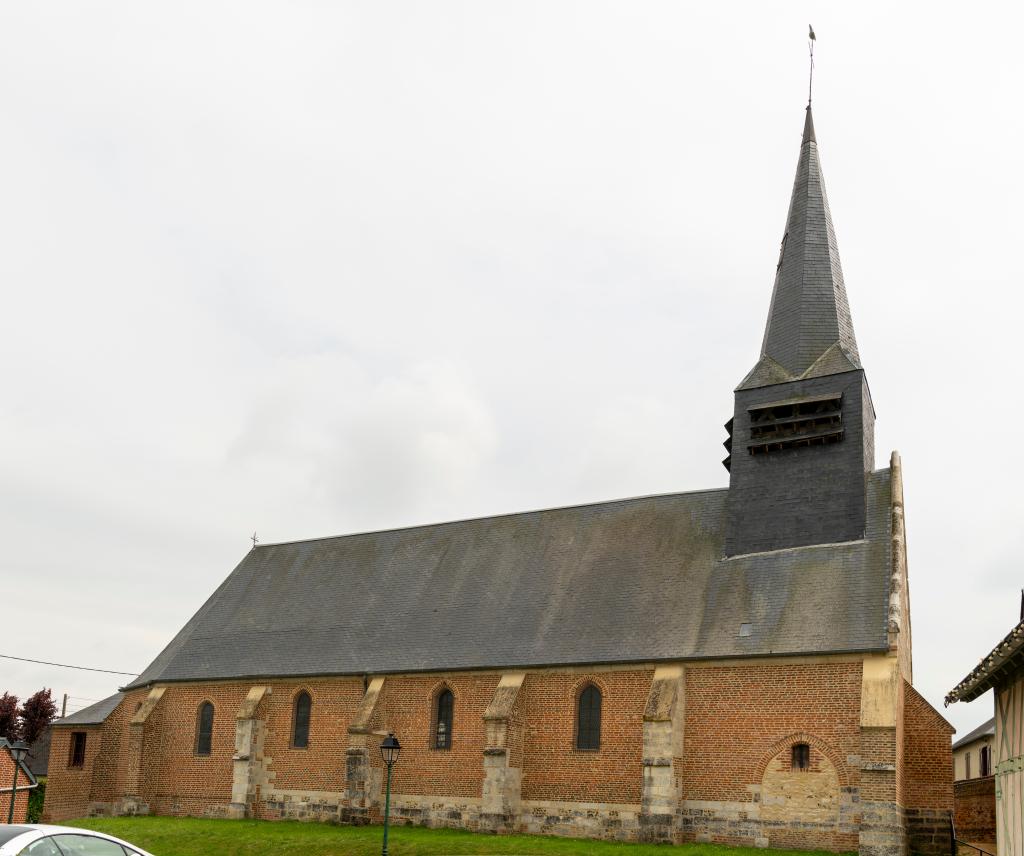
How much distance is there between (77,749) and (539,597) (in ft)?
57.9

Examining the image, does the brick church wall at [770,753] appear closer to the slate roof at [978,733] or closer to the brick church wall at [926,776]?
the brick church wall at [926,776]

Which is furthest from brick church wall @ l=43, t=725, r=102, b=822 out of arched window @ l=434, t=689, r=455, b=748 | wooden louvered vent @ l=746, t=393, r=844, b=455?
wooden louvered vent @ l=746, t=393, r=844, b=455

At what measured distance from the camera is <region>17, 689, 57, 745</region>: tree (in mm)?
54125

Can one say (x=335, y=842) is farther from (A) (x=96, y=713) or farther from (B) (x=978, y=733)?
(B) (x=978, y=733)

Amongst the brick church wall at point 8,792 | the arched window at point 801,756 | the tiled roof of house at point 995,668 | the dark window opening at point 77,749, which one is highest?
the tiled roof of house at point 995,668

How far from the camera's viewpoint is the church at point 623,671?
2367 centimetres

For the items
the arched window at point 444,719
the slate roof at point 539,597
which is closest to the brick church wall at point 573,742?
the slate roof at point 539,597

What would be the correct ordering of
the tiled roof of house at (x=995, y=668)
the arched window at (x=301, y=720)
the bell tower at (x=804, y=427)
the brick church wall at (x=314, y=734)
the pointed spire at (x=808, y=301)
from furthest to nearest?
the arched window at (x=301, y=720)
the brick church wall at (x=314, y=734)
the pointed spire at (x=808, y=301)
the bell tower at (x=804, y=427)
the tiled roof of house at (x=995, y=668)

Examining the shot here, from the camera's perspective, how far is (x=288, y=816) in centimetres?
3039

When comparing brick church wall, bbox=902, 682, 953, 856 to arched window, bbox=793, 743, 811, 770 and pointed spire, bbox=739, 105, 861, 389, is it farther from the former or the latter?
pointed spire, bbox=739, 105, 861, 389

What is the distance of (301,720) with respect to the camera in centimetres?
3162

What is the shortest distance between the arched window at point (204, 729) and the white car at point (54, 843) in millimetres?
23410

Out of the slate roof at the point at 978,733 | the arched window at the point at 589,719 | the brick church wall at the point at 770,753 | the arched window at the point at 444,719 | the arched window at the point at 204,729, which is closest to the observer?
the brick church wall at the point at 770,753

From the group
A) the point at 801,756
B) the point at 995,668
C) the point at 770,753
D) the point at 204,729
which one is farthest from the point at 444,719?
the point at 995,668
